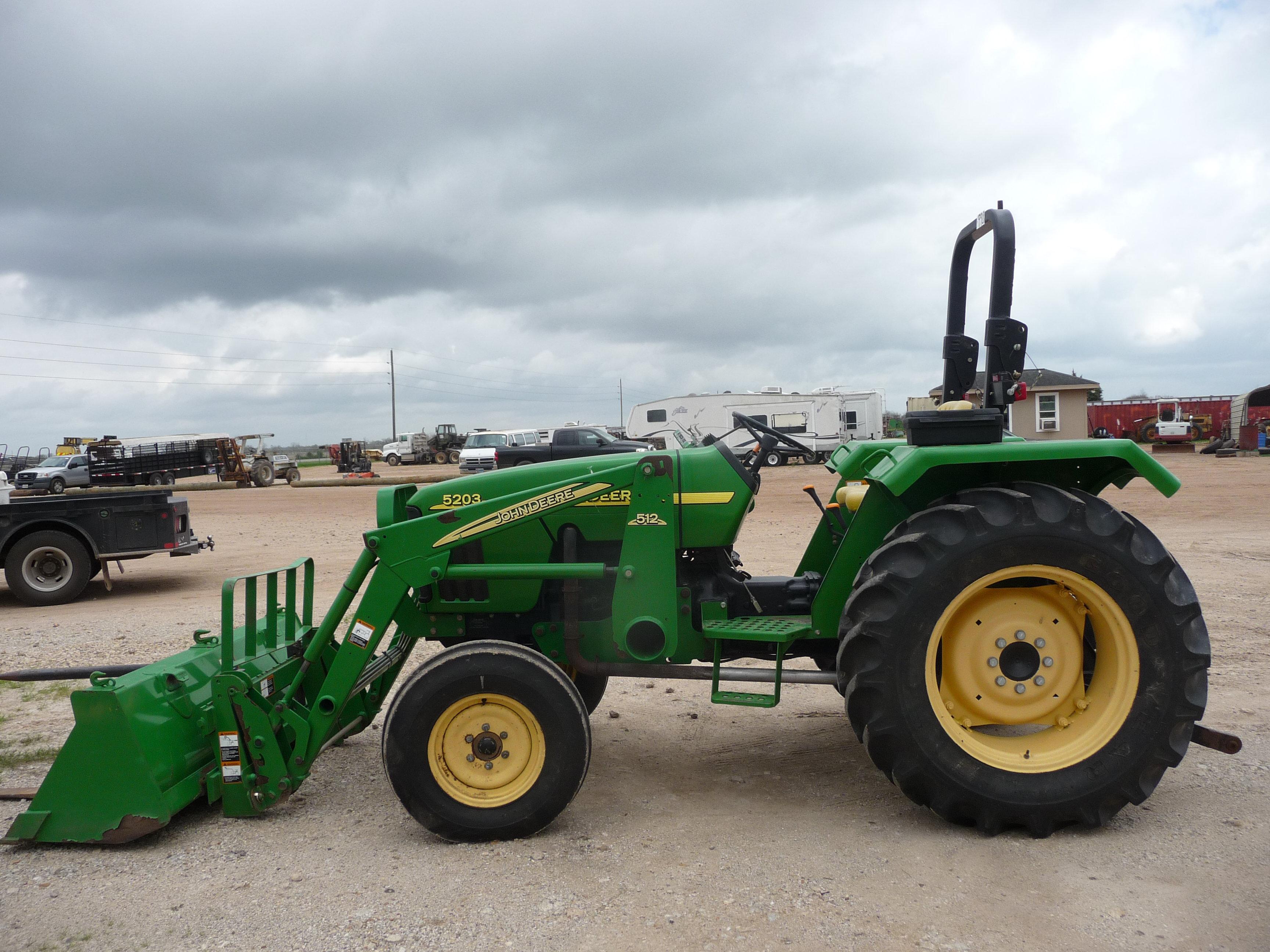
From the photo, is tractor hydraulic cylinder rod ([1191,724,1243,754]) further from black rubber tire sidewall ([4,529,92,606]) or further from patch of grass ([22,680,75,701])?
black rubber tire sidewall ([4,529,92,606])

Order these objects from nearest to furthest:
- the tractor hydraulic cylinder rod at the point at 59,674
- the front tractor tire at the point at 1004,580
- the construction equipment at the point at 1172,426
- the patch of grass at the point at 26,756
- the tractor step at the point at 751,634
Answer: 1. the front tractor tire at the point at 1004,580
2. the tractor step at the point at 751,634
3. the tractor hydraulic cylinder rod at the point at 59,674
4. the patch of grass at the point at 26,756
5. the construction equipment at the point at 1172,426

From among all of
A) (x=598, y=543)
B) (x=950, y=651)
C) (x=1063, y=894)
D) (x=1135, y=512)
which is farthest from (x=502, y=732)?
(x=1135, y=512)

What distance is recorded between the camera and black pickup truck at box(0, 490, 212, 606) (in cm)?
977

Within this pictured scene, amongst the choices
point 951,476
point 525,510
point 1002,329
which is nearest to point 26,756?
point 525,510

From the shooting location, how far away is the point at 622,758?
4676mm

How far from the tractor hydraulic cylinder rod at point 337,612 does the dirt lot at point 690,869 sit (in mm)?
597

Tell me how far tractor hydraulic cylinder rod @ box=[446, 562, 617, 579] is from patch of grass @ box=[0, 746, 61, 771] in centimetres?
263

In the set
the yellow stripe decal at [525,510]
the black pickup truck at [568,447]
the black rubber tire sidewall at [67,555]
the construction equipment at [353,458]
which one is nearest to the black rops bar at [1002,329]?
the yellow stripe decal at [525,510]

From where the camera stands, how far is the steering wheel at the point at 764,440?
4230 millimetres

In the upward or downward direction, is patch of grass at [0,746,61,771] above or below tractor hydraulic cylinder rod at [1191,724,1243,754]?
below

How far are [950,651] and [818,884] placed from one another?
1.15m

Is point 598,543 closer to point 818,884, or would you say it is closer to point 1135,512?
point 818,884

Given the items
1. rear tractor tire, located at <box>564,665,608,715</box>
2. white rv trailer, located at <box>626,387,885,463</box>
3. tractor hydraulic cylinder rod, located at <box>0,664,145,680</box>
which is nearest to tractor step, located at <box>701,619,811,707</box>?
rear tractor tire, located at <box>564,665,608,715</box>

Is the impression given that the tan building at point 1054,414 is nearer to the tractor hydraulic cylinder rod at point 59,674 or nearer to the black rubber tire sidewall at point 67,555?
the black rubber tire sidewall at point 67,555
